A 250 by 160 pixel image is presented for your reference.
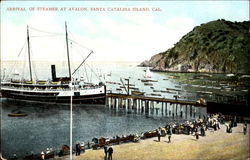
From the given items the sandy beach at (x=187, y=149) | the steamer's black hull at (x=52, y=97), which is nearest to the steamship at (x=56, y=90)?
the steamer's black hull at (x=52, y=97)

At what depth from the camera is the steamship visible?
8.29 meters

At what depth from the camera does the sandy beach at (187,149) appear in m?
8.01

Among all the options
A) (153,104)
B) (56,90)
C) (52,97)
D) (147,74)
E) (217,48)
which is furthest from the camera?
(153,104)

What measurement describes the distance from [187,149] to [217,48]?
2478 millimetres

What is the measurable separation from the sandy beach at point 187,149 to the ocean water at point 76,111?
1.93 feet

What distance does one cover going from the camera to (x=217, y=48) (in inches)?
339

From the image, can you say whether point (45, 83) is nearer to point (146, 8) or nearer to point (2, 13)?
point (2, 13)

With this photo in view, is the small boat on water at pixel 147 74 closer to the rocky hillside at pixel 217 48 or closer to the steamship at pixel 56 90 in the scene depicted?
the rocky hillside at pixel 217 48

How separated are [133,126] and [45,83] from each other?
9.97 feet

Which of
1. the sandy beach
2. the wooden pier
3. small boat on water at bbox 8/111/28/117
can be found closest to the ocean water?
small boat on water at bbox 8/111/28/117

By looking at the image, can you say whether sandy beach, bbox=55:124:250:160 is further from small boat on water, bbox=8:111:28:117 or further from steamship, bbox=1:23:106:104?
small boat on water, bbox=8:111:28:117

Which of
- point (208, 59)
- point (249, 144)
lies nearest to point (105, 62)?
point (208, 59)

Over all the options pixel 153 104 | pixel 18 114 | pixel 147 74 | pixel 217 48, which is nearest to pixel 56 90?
pixel 18 114

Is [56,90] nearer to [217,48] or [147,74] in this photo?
[147,74]
